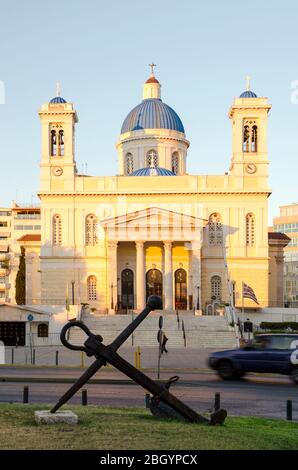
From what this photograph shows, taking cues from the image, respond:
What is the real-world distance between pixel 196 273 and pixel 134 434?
52834 millimetres

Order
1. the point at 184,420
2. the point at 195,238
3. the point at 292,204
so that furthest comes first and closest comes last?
the point at 292,204, the point at 195,238, the point at 184,420

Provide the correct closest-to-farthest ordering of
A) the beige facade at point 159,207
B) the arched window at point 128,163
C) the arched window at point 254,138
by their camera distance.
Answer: the beige facade at point 159,207 < the arched window at point 254,138 < the arched window at point 128,163

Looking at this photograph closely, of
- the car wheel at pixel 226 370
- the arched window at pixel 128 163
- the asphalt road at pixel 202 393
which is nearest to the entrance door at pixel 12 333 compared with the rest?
the asphalt road at pixel 202 393

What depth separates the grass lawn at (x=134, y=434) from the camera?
12.8 meters

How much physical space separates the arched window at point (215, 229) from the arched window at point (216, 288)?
10.3 ft

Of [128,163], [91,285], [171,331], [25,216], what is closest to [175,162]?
[128,163]

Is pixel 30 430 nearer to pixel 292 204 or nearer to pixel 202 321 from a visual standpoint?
pixel 202 321

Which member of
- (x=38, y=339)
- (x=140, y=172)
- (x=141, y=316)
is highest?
(x=140, y=172)

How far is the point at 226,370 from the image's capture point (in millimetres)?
29219

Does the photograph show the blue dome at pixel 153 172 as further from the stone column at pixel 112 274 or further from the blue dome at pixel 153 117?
the stone column at pixel 112 274

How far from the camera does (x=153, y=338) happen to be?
54.8 meters

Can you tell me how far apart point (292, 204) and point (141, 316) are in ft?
404

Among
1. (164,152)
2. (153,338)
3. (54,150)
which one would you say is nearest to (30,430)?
(153,338)

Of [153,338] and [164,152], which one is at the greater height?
[164,152]
